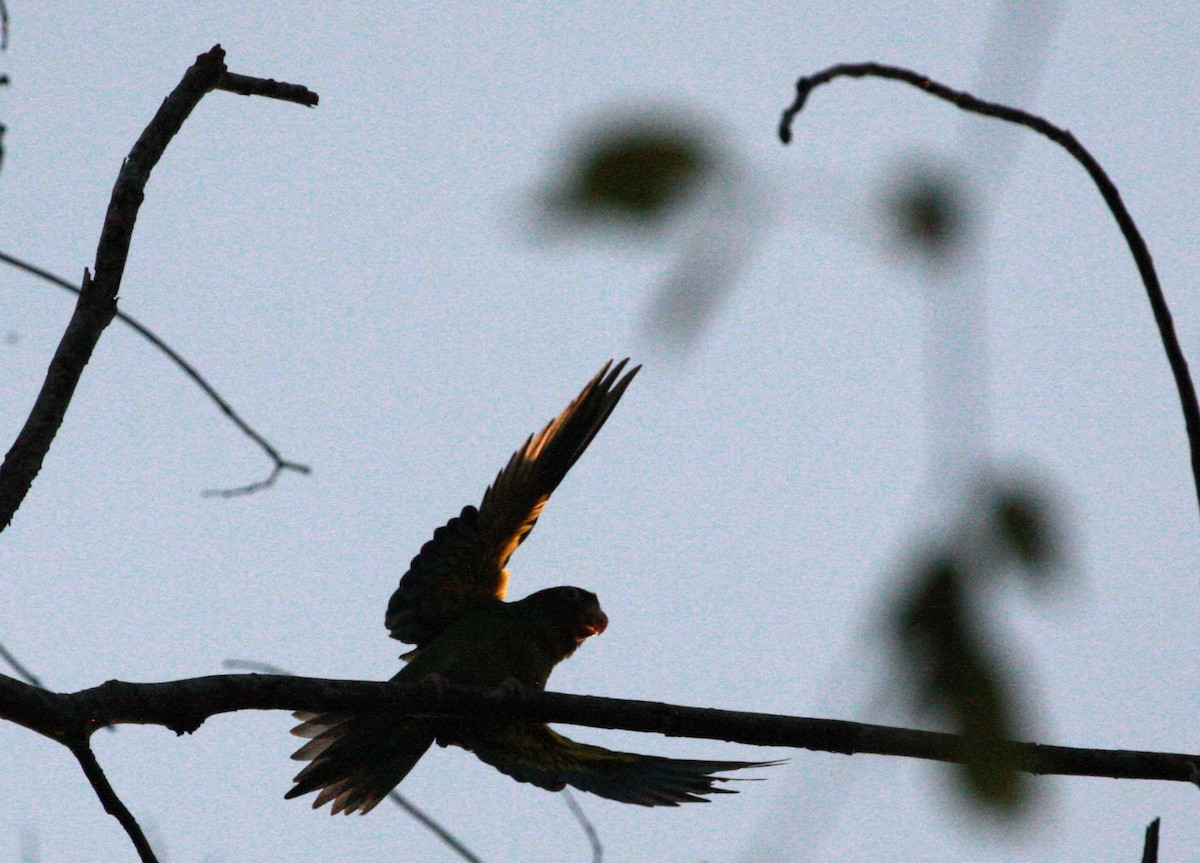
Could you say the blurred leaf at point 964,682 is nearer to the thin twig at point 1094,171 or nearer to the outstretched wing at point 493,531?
the thin twig at point 1094,171

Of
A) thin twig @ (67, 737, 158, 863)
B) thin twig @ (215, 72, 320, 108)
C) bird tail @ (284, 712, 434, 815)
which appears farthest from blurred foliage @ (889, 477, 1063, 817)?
bird tail @ (284, 712, 434, 815)

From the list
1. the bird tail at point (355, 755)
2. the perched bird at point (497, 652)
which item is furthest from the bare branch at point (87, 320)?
the bird tail at point (355, 755)

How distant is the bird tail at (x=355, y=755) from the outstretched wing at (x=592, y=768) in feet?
1.00

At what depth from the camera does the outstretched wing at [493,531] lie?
5.83m

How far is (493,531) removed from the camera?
20.0 feet

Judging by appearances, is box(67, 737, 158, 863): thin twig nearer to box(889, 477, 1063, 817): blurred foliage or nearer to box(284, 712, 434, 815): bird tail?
box(284, 712, 434, 815): bird tail

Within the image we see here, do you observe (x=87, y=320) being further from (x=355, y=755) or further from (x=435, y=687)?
(x=355, y=755)

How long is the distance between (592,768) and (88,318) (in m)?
3.03

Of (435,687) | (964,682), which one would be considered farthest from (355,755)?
(964,682)

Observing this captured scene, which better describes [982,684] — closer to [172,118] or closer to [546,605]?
[172,118]

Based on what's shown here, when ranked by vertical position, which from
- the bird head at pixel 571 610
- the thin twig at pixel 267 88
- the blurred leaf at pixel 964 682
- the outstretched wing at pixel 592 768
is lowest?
the blurred leaf at pixel 964 682

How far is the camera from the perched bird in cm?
531

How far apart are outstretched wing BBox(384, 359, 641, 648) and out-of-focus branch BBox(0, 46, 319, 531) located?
2.48 metres

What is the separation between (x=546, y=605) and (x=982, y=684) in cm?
554
